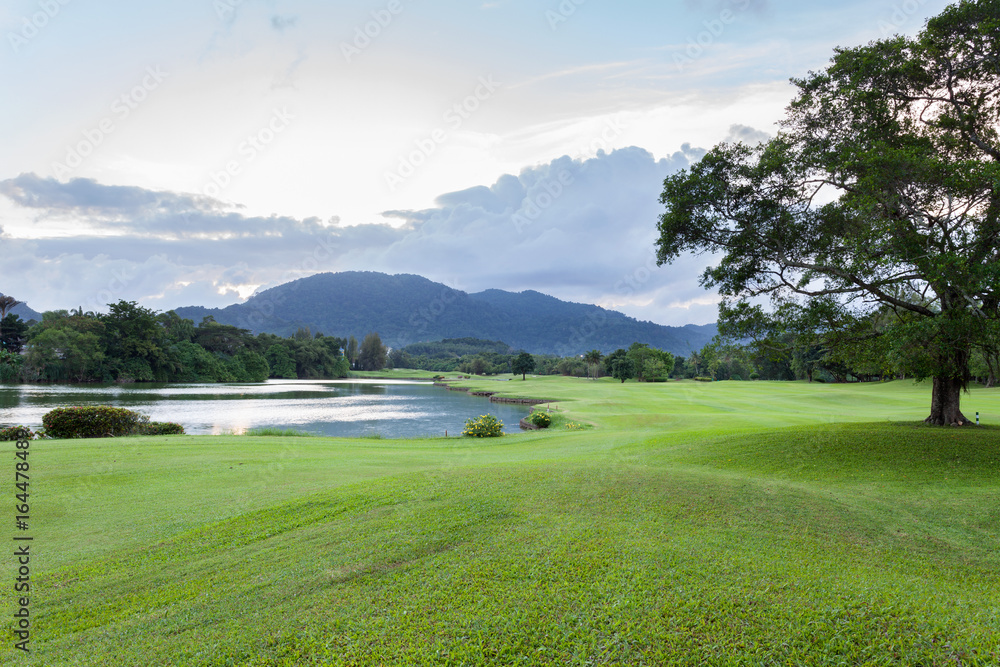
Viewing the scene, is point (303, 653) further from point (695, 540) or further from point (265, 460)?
point (265, 460)

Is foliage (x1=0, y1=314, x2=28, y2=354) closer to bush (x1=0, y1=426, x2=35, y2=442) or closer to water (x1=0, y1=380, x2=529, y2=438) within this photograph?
water (x1=0, y1=380, x2=529, y2=438)

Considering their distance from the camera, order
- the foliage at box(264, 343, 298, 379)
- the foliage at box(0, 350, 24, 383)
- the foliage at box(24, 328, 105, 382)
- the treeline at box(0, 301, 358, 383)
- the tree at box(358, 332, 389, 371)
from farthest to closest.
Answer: the tree at box(358, 332, 389, 371)
the foliage at box(264, 343, 298, 379)
the treeline at box(0, 301, 358, 383)
the foliage at box(24, 328, 105, 382)
the foliage at box(0, 350, 24, 383)

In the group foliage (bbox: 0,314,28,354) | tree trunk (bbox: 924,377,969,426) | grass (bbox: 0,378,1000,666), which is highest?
foliage (bbox: 0,314,28,354)

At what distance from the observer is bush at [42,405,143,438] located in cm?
2044

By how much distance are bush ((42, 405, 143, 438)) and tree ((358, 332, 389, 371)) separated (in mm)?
137264

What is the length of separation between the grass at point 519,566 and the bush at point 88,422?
11.0m

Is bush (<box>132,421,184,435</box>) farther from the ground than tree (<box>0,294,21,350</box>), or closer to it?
closer to it

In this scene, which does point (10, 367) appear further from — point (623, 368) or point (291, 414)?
point (623, 368)

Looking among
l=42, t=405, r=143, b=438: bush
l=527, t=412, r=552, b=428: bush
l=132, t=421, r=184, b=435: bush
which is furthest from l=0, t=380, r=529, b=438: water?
l=42, t=405, r=143, b=438: bush

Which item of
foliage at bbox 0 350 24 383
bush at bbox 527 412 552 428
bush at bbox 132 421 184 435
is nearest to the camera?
bush at bbox 132 421 184 435

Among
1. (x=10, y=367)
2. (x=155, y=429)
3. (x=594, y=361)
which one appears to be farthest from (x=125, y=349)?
(x=594, y=361)

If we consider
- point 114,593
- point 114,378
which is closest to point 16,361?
point 114,378

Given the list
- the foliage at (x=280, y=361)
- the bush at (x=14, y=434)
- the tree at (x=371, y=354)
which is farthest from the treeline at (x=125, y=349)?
the bush at (x=14, y=434)

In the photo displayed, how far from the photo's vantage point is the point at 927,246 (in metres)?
12.6
